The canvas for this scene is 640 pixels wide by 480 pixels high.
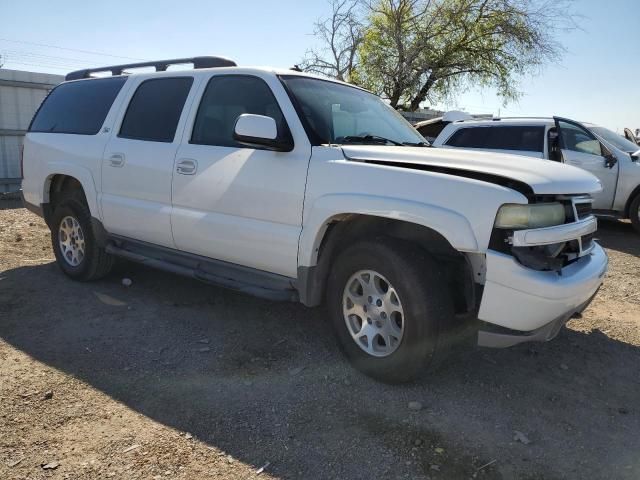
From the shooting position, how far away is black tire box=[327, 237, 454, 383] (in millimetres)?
3061

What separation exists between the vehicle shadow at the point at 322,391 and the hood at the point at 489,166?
1305 mm

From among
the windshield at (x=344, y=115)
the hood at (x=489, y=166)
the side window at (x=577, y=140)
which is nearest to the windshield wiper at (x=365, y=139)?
the windshield at (x=344, y=115)

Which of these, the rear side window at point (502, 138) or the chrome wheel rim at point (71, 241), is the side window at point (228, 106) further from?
the rear side window at point (502, 138)

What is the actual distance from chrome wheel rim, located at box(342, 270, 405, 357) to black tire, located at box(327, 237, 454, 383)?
6 centimetres

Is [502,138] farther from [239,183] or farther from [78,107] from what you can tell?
[78,107]

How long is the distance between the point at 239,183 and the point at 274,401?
1518mm

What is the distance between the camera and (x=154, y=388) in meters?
3.29

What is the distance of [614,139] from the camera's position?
870 cm

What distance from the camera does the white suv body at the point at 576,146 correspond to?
27.1ft

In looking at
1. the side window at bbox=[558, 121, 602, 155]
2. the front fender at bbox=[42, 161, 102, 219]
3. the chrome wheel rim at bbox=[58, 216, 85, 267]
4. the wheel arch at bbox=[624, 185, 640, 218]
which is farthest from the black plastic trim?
the wheel arch at bbox=[624, 185, 640, 218]

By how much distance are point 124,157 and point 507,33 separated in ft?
71.2

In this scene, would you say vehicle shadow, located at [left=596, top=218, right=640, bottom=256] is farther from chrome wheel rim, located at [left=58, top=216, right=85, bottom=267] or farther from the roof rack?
chrome wheel rim, located at [left=58, top=216, right=85, bottom=267]

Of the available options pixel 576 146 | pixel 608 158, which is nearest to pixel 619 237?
pixel 608 158

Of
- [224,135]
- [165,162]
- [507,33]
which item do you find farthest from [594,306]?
[507,33]
